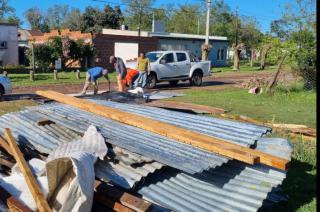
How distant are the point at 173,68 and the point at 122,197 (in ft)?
56.4

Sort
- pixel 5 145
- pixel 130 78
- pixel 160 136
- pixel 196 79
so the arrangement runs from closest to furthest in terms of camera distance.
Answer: pixel 5 145 → pixel 160 136 → pixel 130 78 → pixel 196 79

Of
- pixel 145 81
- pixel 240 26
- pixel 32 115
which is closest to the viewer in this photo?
pixel 32 115

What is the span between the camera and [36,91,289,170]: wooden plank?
4.89 metres

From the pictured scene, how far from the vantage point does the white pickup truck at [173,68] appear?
806 inches

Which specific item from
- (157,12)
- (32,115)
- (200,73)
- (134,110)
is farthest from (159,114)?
(157,12)

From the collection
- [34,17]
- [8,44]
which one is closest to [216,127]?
[8,44]

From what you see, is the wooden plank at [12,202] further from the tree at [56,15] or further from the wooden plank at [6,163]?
the tree at [56,15]

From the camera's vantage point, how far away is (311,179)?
21.5 ft

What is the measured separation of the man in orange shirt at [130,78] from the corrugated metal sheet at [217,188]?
10926 millimetres

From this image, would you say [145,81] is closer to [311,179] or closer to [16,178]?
[311,179]

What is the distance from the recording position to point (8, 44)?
3675cm

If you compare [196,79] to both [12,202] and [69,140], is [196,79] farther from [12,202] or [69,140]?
[12,202]

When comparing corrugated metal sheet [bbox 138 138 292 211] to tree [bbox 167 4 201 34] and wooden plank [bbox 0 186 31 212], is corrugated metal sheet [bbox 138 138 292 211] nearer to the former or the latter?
wooden plank [bbox 0 186 31 212]

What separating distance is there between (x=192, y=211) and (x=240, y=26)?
56.7 metres
